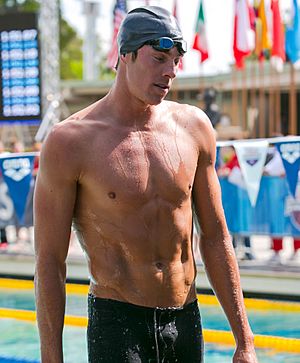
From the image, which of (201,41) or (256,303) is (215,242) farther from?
(201,41)

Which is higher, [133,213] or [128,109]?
[128,109]

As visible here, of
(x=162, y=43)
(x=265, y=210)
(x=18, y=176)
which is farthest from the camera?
(x=18, y=176)

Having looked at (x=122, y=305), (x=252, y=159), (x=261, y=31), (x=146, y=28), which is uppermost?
(x=261, y=31)

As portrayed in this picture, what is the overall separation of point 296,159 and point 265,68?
17.6m

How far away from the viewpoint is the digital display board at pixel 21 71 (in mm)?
15836

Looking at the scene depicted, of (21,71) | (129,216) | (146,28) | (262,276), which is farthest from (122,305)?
(21,71)

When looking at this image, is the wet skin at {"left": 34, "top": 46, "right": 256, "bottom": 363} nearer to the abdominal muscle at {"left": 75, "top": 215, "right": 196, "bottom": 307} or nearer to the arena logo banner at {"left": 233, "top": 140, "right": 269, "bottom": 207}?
the abdominal muscle at {"left": 75, "top": 215, "right": 196, "bottom": 307}

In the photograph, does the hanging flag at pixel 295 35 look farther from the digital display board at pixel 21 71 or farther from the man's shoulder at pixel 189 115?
the man's shoulder at pixel 189 115

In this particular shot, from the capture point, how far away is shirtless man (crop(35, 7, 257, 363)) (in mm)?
2438

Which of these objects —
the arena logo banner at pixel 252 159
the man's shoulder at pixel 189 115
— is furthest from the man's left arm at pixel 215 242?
the arena logo banner at pixel 252 159

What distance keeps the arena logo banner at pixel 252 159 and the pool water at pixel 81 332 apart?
1.62 meters

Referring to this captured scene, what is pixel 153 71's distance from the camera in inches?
94.3

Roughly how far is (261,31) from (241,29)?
920 mm

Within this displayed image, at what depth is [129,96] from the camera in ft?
8.30
